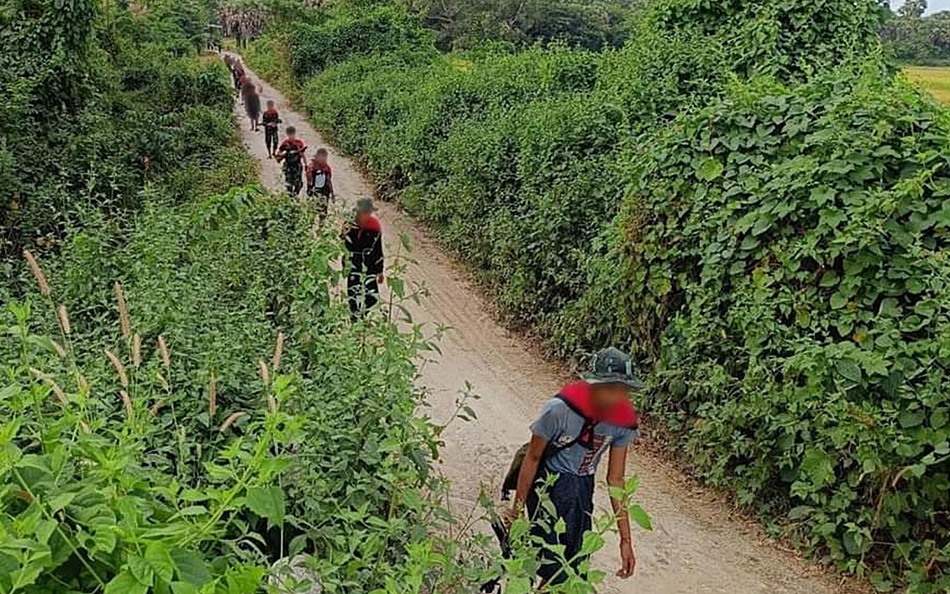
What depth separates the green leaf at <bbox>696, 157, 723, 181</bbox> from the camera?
7.26 meters

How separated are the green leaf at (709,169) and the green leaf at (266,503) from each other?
570 centimetres

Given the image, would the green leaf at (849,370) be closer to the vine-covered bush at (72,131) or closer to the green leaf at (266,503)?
the green leaf at (266,503)

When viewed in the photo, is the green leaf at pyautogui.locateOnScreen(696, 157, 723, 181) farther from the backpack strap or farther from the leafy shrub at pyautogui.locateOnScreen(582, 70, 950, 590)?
the backpack strap

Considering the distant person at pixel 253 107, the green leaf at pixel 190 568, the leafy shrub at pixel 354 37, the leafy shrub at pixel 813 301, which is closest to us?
the green leaf at pixel 190 568

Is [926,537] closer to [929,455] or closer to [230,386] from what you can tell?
[929,455]

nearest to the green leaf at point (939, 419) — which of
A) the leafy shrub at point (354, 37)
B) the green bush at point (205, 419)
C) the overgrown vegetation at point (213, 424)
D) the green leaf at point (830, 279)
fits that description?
the green leaf at point (830, 279)

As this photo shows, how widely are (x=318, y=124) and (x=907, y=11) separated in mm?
28284

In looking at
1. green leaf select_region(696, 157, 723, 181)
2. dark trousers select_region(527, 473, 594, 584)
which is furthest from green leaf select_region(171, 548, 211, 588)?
green leaf select_region(696, 157, 723, 181)

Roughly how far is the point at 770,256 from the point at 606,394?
3.06 m

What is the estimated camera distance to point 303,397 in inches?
157

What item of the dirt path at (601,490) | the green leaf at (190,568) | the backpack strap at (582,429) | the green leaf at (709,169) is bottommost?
the dirt path at (601,490)

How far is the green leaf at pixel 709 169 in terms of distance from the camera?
7.26m

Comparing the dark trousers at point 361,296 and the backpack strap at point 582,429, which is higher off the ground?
the dark trousers at point 361,296

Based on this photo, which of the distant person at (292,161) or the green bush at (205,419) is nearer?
the green bush at (205,419)
